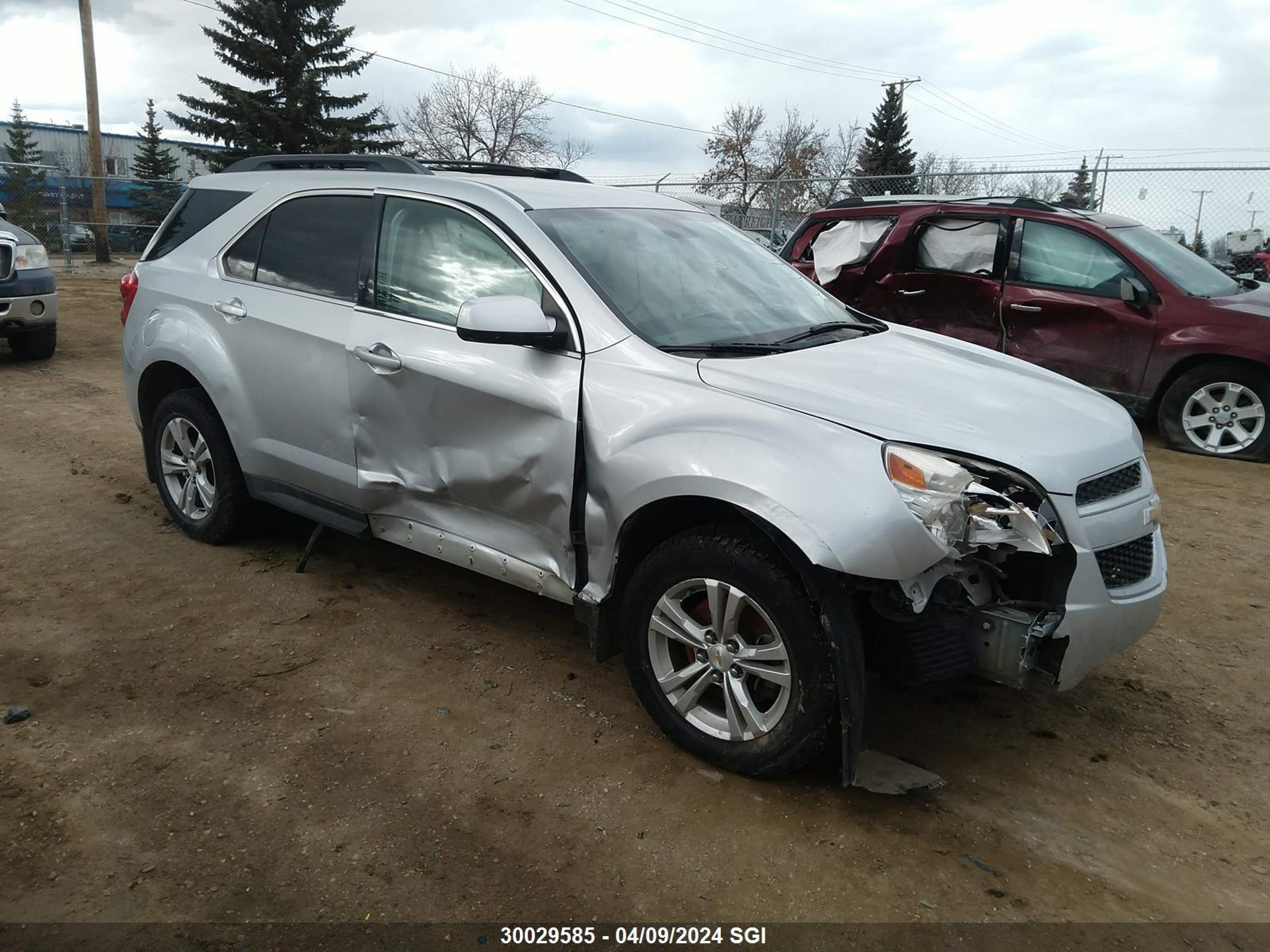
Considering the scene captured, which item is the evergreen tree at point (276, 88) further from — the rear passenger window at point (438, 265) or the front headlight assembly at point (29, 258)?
the rear passenger window at point (438, 265)

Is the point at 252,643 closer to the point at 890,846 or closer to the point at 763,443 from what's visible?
the point at 763,443

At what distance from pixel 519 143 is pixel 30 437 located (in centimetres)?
4186

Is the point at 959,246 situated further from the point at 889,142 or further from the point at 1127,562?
the point at 889,142

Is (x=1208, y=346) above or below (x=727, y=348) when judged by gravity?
below

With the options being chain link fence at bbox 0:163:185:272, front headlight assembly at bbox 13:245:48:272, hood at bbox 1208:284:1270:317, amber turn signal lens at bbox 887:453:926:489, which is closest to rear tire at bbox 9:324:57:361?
front headlight assembly at bbox 13:245:48:272

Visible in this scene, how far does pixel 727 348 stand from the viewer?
3.35 meters

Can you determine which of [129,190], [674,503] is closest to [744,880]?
[674,503]

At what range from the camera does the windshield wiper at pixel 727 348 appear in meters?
3.27

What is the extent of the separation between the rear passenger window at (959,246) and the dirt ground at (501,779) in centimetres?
423

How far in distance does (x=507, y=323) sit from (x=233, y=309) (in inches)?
74.3

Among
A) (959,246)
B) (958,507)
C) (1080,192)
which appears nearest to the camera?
(958,507)

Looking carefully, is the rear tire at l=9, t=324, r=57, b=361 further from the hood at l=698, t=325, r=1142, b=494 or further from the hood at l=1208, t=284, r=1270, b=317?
the hood at l=1208, t=284, r=1270, b=317

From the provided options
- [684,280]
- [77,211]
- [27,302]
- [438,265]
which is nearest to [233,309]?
[438,265]

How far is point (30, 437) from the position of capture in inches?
281
